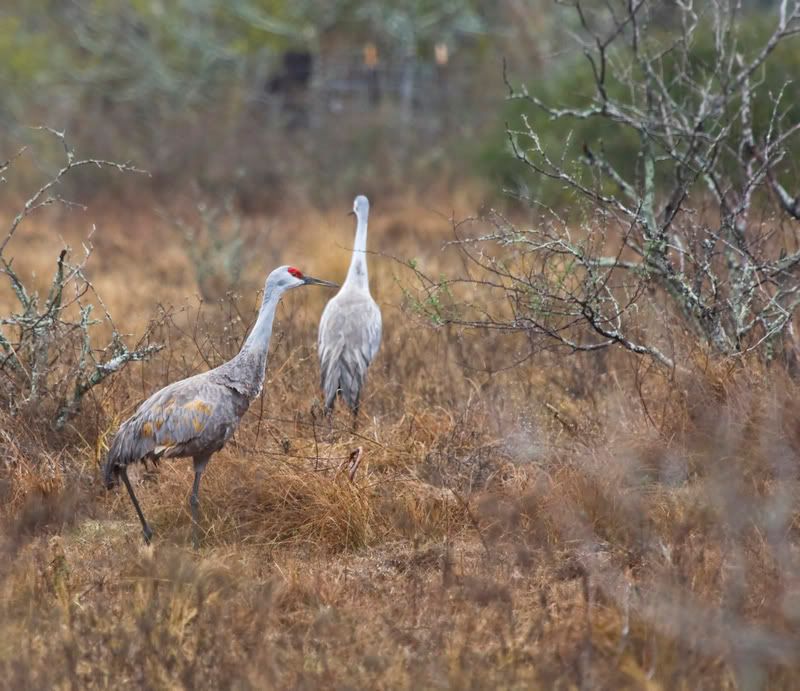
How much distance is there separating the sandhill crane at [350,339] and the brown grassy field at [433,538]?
0.15 metres

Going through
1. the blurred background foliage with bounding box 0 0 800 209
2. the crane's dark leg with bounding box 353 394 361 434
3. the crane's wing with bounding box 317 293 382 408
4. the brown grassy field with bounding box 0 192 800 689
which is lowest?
the brown grassy field with bounding box 0 192 800 689

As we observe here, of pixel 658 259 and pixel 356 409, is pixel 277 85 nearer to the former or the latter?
pixel 356 409

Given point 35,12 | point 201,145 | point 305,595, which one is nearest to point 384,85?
point 201,145

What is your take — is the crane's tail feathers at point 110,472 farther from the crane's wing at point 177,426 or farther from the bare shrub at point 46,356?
the bare shrub at point 46,356

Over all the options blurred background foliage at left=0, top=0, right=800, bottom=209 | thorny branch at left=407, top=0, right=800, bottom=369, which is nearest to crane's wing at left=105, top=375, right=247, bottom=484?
thorny branch at left=407, top=0, right=800, bottom=369

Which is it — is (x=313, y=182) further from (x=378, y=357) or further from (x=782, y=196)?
(x=782, y=196)

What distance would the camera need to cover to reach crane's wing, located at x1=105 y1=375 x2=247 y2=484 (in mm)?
5184

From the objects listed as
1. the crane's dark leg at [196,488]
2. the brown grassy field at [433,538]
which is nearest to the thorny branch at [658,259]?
the brown grassy field at [433,538]

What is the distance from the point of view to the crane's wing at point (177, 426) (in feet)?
17.0

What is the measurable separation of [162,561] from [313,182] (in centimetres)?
1071

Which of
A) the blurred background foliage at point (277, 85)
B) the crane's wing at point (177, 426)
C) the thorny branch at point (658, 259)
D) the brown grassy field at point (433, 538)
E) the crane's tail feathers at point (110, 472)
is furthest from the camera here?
the blurred background foliage at point (277, 85)

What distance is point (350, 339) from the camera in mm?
7320

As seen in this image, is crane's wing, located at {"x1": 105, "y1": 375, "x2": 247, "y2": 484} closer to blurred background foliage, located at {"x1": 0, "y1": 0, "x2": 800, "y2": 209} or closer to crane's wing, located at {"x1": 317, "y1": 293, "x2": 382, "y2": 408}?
crane's wing, located at {"x1": 317, "y1": 293, "x2": 382, "y2": 408}

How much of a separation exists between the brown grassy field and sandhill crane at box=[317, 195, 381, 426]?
15 cm
